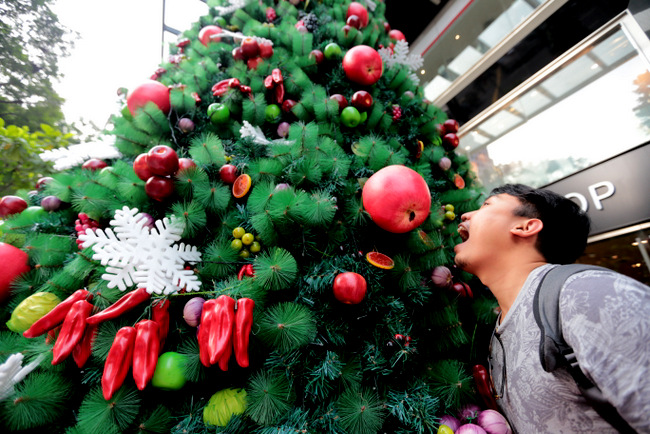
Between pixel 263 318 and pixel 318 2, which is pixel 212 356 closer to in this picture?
pixel 263 318

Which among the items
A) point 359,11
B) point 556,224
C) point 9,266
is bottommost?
point 9,266

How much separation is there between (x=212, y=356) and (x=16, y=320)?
27.2 inches

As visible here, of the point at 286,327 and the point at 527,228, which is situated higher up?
the point at 527,228

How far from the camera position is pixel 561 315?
58 cm

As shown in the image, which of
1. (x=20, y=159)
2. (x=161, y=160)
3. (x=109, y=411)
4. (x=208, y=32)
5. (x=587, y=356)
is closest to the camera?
(x=587, y=356)

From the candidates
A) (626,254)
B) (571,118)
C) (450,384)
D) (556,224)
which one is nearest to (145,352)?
(450,384)

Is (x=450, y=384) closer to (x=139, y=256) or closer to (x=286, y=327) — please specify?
(x=286, y=327)

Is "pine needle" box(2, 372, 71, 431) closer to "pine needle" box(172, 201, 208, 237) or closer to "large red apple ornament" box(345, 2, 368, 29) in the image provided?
"pine needle" box(172, 201, 208, 237)

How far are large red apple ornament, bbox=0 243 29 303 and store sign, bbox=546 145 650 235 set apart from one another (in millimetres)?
4106

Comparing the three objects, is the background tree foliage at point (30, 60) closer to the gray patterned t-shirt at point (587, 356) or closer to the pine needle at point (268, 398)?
the pine needle at point (268, 398)

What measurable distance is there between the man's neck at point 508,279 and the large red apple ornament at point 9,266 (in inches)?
66.4

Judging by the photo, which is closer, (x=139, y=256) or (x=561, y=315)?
(x=561, y=315)

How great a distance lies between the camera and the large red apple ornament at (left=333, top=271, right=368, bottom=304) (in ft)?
2.45

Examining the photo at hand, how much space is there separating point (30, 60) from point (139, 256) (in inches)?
86.1
